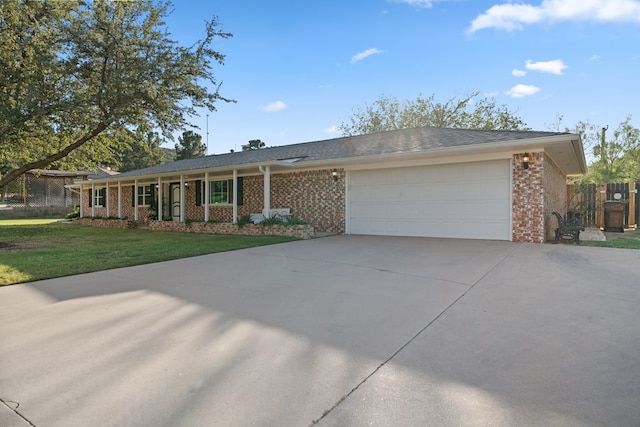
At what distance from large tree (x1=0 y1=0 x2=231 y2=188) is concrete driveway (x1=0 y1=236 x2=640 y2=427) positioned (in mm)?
7003

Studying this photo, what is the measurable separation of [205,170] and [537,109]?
22273 millimetres

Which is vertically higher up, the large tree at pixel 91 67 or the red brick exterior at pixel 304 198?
the large tree at pixel 91 67

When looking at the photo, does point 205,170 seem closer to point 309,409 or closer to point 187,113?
point 187,113

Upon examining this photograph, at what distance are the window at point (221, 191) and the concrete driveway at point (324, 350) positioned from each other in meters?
10.2

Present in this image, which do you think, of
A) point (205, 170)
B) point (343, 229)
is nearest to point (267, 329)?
point (343, 229)

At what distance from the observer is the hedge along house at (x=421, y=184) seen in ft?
30.2

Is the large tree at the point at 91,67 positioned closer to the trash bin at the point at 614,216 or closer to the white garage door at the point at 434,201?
the white garage door at the point at 434,201

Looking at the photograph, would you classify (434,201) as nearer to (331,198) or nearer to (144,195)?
(331,198)

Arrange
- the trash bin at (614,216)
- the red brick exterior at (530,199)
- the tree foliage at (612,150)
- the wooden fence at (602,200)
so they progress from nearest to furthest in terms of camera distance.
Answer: the red brick exterior at (530,199)
the trash bin at (614,216)
the wooden fence at (602,200)
the tree foliage at (612,150)

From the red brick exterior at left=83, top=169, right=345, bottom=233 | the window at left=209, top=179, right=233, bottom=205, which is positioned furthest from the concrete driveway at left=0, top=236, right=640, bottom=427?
the window at left=209, top=179, right=233, bottom=205

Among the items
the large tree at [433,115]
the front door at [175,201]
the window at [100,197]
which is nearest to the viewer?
the front door at [175,201]

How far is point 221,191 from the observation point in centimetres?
1588

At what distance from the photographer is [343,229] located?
12.4 metres

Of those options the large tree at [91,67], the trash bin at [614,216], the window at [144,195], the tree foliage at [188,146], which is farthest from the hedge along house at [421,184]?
the tree foliage at [188,146]
